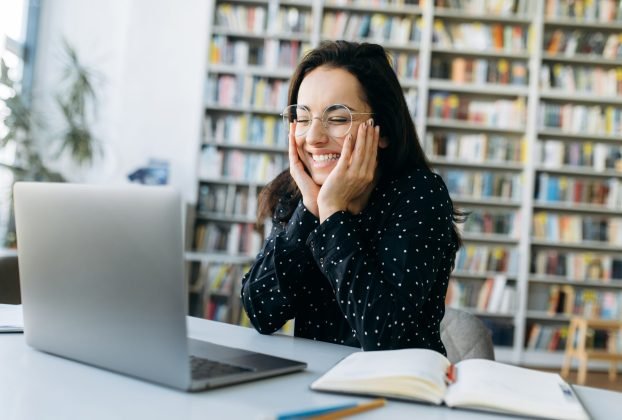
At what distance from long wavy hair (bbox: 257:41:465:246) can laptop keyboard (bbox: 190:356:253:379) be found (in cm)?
76

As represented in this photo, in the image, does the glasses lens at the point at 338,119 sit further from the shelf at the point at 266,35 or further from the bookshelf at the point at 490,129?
the shelf at the point at 266,35

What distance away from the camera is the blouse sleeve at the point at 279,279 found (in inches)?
53.7

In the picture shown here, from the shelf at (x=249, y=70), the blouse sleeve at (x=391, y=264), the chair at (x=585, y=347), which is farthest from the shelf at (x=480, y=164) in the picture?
the blouse sleeve at (x=391, y=264)

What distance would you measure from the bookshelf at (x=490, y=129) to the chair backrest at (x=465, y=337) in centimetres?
381

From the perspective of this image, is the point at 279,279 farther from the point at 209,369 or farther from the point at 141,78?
the point at 141,78

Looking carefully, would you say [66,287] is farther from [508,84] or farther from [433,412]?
[508,84]

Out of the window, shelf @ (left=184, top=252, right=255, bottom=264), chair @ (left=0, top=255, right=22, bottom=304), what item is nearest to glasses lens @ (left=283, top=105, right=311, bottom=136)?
chair @ (left=0, top=255, right=22, bottom=304)

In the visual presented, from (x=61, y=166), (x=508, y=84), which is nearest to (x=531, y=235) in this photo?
(x=508, y=84)

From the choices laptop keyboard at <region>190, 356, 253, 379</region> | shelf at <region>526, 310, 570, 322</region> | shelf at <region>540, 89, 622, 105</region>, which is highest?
shelf at <region>540, 89, 622, 105</region>

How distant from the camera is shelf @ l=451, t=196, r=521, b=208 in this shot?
208 inches

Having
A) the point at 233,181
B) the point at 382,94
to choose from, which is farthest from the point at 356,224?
the point at 233,181

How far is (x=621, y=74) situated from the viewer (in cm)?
529

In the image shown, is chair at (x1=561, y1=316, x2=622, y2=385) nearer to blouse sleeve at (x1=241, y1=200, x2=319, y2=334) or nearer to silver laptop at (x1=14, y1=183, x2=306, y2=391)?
blouse sleeve at (x1=241, y1=200, x2=319, y2=334)

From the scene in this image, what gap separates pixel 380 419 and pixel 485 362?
310mm
